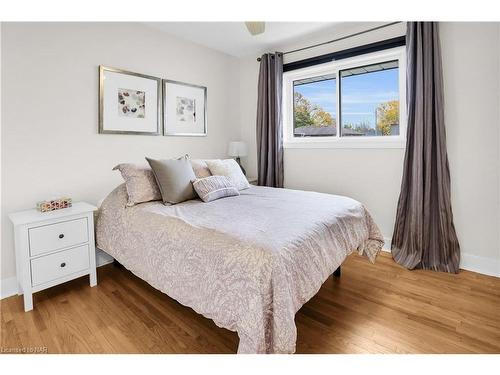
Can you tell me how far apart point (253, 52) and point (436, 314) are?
347 centimetres

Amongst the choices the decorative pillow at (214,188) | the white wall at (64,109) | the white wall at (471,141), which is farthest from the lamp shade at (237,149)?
the white wall at (471,141)

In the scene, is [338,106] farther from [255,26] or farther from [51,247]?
[51,247]

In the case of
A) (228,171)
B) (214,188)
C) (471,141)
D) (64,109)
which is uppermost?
(64,109)

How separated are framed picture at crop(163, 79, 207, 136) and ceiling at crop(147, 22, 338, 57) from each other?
0.54 m

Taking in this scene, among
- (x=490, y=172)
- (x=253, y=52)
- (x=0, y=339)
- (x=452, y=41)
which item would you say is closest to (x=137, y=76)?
(x=253, y=52)

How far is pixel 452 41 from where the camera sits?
7.91 ft

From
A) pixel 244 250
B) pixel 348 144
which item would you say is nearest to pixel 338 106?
pixel 348 144

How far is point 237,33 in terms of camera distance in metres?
3.14

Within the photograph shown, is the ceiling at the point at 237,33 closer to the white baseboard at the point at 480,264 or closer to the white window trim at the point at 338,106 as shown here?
the white window trim at the point at 338,106

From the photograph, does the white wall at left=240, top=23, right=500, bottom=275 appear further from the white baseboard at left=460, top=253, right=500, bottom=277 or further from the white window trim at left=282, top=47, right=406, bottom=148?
the white window trim at left=282, top=47, right=406, bottom=148

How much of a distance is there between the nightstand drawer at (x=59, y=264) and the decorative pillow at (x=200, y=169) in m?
1.12

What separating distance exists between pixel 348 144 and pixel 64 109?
9.14 feet

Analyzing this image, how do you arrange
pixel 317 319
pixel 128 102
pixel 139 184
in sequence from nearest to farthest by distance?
pixel 317 319, pixel 139 184, pixel 128 102
